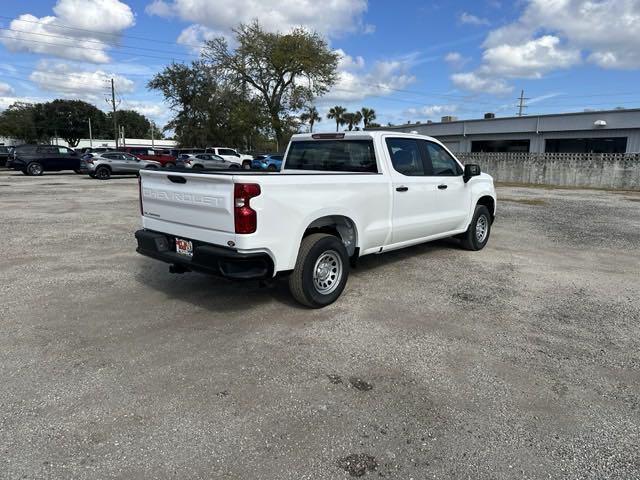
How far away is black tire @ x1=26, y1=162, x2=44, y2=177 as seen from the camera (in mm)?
25516

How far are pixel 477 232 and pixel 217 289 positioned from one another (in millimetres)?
4541

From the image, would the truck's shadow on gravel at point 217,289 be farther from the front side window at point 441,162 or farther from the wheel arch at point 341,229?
the front side window at point 441,162

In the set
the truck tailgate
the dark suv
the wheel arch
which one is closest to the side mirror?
the wheel arch

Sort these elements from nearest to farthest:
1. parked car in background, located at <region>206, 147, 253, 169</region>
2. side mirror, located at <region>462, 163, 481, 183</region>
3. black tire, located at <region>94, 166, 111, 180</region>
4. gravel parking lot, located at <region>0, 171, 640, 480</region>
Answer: gravel parking lot, located at <region>0, 171, 640, 480</region>, side mirror, located at <region>462, 163, 481, 183</region>, black tire, located at <region>94, 166, 111, 180</region>, parked car in background, located at <region>206, 147, 253, 169</region>

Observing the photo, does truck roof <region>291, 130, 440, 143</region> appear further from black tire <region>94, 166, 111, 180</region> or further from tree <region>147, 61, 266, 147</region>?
tree <region>147, 61, 266, 147</region>

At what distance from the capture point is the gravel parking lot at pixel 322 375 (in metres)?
2.61

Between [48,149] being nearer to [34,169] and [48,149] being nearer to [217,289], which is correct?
[34,169]

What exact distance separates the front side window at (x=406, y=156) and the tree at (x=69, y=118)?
96.6 m

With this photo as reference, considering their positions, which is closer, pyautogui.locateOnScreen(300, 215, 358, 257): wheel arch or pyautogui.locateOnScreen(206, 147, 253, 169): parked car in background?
pyautogui.locateOnScreen(300, 215, 358, 257): wheel arch

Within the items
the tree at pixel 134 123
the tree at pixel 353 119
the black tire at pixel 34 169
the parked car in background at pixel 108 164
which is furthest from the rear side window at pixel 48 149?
the tree at pixel 134 123

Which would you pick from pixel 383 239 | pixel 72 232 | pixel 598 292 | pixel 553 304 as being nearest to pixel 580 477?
pixel 553 304

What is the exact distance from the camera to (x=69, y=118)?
87500 mm

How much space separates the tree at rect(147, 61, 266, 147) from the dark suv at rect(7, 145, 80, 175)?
21.1 meters

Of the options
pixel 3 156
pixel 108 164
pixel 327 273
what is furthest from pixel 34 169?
pixel 327 273
